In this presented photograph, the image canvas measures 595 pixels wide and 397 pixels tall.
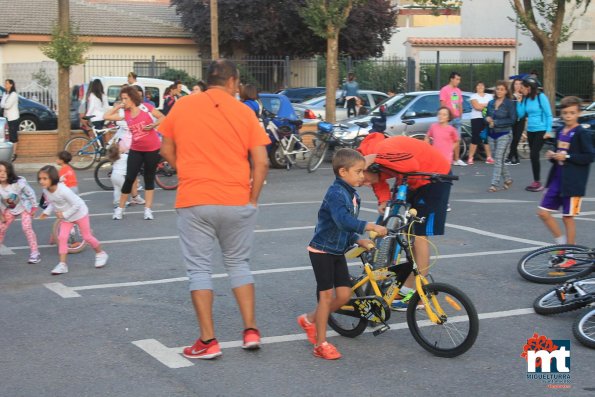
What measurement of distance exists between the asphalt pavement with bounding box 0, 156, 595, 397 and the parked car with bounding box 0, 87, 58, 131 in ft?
42.1

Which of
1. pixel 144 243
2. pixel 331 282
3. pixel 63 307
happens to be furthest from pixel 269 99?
pixel 331 282

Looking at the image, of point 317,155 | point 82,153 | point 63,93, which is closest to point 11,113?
point 63,93

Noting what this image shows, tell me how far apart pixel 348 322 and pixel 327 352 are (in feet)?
2.15

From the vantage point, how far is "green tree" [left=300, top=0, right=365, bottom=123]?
22375 millimetres

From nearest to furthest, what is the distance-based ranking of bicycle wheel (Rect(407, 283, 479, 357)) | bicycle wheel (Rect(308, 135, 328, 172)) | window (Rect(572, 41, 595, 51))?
1. bicycle wheel (Rect(407, 283, 479, 357))
2. bicycle wheel (Rect(308, 135, 328, 172))
3. window (Rect(572, 41, 595, 51))

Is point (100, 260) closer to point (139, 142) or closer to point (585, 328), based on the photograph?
point (139, 142)

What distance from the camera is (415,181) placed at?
23.0 ft

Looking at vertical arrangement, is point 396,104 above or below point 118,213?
above

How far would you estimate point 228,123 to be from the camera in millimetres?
6113

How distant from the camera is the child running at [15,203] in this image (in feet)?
31.2

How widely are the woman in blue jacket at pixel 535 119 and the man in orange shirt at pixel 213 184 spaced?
9.87 m

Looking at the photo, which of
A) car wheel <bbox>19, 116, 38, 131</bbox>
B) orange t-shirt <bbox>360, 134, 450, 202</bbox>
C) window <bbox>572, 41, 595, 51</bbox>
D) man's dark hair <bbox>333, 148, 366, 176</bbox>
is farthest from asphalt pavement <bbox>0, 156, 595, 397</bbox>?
window <bbox>572, 41, 595, 51</bbox>

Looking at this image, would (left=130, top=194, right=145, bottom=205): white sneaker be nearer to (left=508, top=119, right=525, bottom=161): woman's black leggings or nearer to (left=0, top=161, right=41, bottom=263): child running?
(left=0, top=161, right=41, bottom=263): child running

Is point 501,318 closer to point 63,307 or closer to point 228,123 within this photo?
point 228,123
